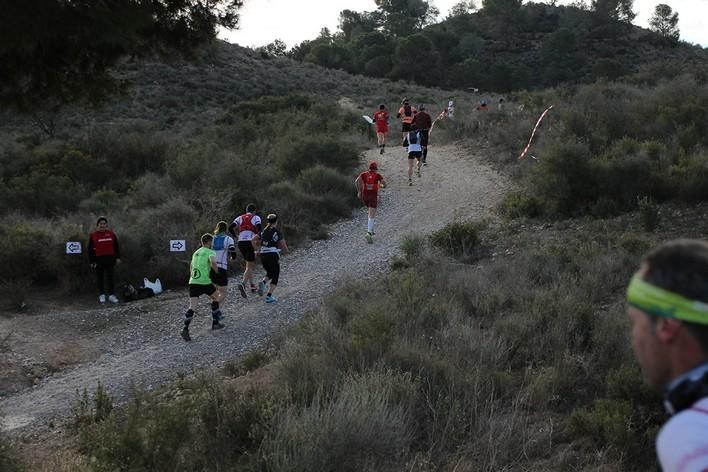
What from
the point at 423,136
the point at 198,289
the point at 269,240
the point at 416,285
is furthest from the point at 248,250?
the point at 423,136

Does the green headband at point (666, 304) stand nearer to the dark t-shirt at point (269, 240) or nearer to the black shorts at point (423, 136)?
the dark t-shirt at point (269, 240)

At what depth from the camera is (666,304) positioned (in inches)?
63.6

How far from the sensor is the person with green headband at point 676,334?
151 cm

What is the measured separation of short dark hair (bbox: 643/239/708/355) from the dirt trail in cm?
703

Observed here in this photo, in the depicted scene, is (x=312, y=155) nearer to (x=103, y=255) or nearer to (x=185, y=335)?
(x=103, y=255)

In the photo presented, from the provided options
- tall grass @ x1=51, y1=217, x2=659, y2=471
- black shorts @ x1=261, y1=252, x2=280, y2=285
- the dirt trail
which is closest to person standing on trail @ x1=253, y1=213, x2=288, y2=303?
black shorts @ x1=261, y1=252, x2=280, y2=285

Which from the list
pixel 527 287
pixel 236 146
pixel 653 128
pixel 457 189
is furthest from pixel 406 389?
pixel 236 146

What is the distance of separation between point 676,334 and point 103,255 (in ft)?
39.6

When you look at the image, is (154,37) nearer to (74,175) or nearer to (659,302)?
(659,302)

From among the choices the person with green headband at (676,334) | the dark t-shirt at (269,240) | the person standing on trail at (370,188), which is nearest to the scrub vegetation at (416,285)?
the person standing on trail at (370,188)

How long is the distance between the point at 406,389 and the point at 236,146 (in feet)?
68.5

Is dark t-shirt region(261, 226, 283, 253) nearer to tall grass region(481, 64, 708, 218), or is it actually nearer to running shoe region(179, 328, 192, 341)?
running shoe region(179, 328, 192, 341)

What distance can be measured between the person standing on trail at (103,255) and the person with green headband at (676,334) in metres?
11.9

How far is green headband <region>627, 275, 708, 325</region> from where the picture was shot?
5.20 feet
